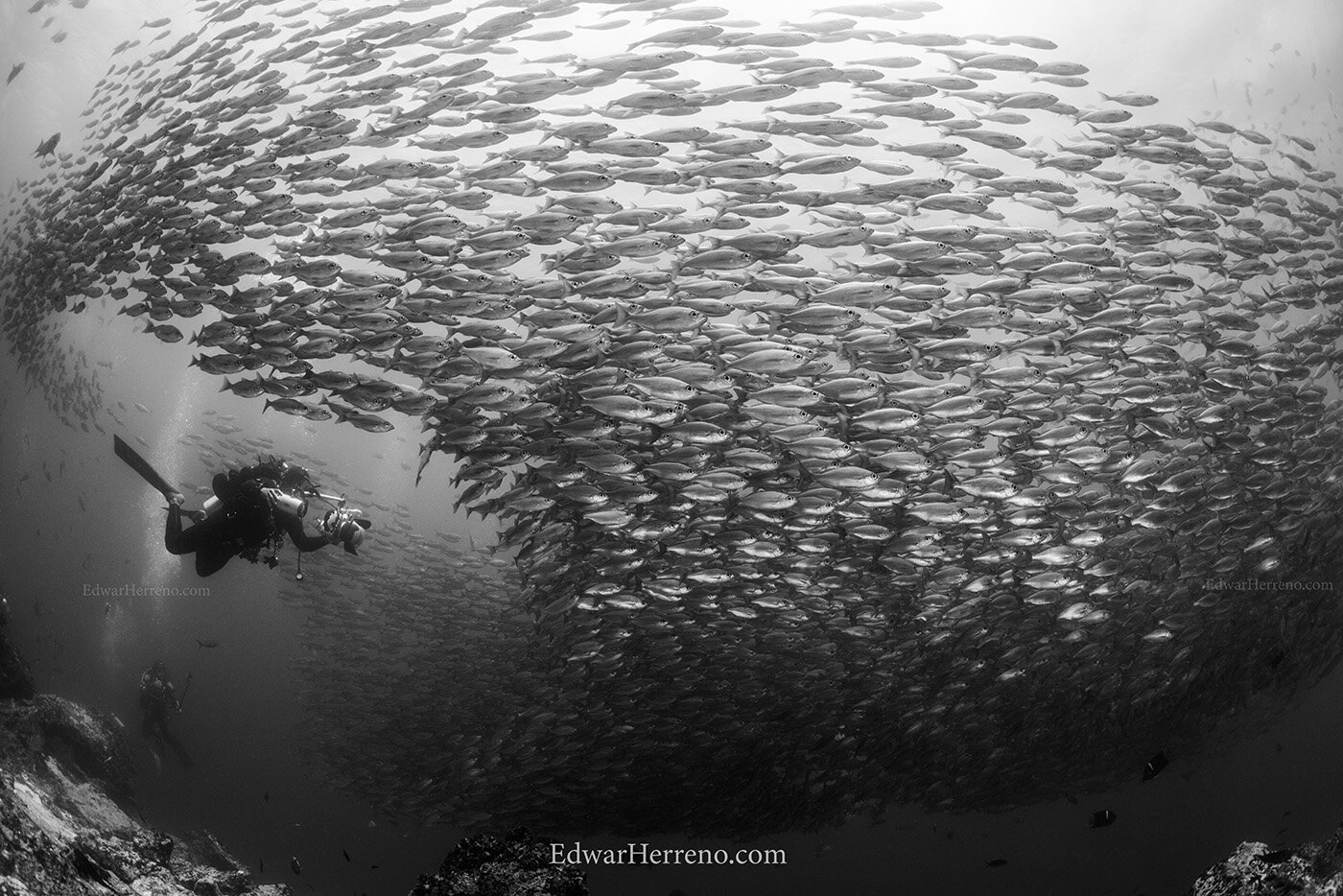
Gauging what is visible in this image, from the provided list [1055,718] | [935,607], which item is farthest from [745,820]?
[935,607]

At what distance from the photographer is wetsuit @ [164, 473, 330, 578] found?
7824mm

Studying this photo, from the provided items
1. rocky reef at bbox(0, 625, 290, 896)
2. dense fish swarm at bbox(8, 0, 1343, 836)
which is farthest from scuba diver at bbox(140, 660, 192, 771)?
dense fish swarm at bbox(8, 0, 1343, 836)

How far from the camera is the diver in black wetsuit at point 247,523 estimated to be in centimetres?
778

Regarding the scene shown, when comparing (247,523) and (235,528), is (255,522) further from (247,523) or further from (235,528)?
(235,528)

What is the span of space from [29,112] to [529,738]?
18511 mm

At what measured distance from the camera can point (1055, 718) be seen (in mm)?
20375

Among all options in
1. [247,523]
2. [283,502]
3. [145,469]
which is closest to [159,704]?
[145,469]

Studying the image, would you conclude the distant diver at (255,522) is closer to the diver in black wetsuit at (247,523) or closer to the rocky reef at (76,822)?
the diver in black wetsuit at (247,523)

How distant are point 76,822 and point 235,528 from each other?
2.98 metres

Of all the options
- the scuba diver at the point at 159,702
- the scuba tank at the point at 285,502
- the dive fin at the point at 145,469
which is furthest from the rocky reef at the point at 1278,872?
the scuba diver at the point at 159,702

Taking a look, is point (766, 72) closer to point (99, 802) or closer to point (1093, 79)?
point (1093, 79)

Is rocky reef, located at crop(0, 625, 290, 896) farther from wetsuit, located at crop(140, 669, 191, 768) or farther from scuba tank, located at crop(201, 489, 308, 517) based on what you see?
wetsuit, located at crop(140, 669, 191, 768)

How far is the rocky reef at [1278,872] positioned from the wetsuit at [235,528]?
7643mm

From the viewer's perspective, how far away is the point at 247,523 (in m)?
8.02
